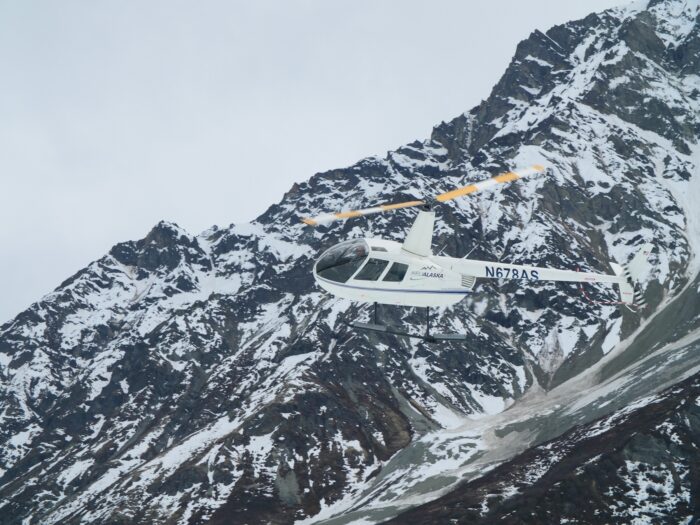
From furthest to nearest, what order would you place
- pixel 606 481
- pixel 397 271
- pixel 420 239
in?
pixel 606 481 → pixel 420 239 → pixel 397 271

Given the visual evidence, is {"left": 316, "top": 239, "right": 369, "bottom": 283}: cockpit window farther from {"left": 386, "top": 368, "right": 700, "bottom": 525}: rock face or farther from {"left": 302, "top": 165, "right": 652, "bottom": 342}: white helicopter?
{"left": 386, "top": 368, "right": 700, "bottom": 525}: rock face

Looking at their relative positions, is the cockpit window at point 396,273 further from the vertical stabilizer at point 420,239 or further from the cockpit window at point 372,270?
the vertical stabilizer at point 420,239

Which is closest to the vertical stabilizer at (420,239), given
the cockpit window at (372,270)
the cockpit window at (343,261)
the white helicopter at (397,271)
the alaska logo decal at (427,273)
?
the white helicopter at (397,271)

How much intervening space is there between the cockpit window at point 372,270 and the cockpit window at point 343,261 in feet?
1.64

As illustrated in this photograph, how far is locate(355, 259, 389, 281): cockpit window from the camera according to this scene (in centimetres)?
5753

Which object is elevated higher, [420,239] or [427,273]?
[420,239]

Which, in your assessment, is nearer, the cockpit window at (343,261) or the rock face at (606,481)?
the cockpit window at (343,261)

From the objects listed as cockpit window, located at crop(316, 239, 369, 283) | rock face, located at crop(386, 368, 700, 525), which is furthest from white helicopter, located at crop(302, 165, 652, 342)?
rock face, located at crop(386, 368, 700, 525)

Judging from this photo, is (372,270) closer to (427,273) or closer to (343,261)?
(343,261)

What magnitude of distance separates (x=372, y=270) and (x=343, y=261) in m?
2.16

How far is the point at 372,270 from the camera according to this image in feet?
189

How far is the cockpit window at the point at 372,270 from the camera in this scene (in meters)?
57.5

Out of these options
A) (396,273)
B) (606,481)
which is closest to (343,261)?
(396,273)

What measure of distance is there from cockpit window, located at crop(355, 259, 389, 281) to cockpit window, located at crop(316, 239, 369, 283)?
0.50 m
